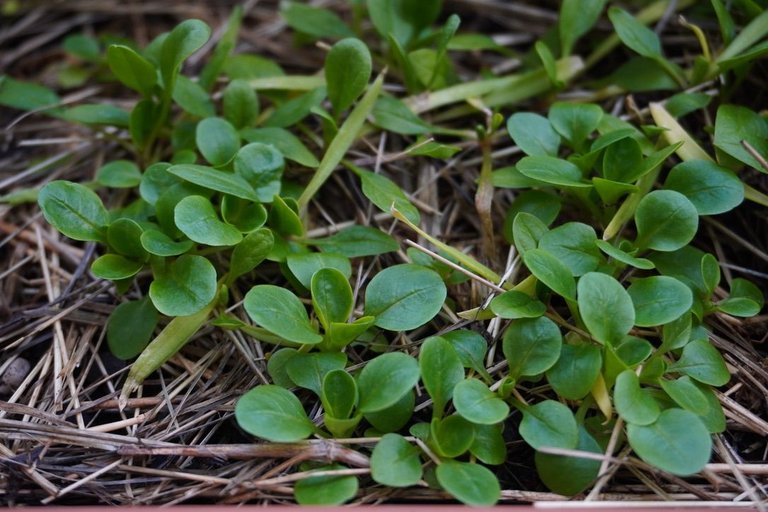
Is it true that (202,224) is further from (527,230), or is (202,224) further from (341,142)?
(527,230)

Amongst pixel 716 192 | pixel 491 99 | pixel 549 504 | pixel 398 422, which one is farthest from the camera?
pixel 491 99

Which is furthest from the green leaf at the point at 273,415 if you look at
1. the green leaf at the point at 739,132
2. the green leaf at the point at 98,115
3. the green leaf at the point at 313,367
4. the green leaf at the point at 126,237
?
the green leaf at the point at 739,132

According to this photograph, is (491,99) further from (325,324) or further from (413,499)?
(413,499)

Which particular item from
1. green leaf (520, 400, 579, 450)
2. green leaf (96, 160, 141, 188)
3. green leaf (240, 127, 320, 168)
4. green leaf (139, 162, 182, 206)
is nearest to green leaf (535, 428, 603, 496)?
green leaf (520, 400, 579, 450)

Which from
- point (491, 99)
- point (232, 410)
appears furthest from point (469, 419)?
point (491, 99)

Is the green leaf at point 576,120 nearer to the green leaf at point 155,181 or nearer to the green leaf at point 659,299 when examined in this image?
the green leaf at point 659,299

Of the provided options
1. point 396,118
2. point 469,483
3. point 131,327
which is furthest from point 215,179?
point 469,483

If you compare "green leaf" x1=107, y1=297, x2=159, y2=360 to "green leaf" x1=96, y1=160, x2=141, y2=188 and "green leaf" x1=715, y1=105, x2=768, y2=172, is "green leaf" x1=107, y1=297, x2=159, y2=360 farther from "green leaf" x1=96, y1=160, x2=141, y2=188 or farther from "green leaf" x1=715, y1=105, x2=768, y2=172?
"green leaf" x1=715, y1=105, x2=768, y2=172
